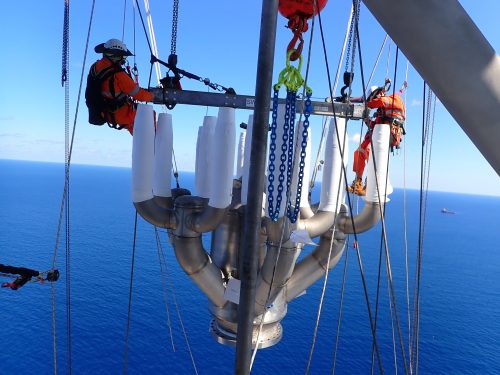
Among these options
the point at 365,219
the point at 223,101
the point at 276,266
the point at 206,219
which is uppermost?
the point at 223,101

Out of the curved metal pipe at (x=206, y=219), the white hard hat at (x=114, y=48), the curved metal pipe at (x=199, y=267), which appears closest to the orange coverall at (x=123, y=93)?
the white hard hat at (x=114, y=48)

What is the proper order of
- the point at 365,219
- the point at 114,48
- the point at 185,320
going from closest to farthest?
the point at 114,48, the point at 365,219, the point at 185,320

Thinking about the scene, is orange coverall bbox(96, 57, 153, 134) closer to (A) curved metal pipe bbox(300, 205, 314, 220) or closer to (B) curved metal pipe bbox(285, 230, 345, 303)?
(A) curved metal pipe bbox(300, 205, 314, 220)

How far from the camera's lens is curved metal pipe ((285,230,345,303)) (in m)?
7.86

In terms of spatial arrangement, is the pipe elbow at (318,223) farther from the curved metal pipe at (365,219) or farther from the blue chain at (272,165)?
the blue chain at (272,165)

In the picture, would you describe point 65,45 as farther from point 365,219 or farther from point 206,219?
point 365,219

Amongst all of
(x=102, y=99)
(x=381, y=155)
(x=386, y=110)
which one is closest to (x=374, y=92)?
(x=386, y=110)

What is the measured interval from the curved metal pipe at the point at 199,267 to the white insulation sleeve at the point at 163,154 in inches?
43.0

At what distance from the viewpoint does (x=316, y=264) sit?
794 cm

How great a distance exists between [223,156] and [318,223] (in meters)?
2.46

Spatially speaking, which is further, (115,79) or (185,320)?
(185,320)

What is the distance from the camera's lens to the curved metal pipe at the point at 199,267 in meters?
6.97

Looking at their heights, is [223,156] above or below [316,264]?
above

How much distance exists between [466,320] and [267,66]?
41.6 meters
